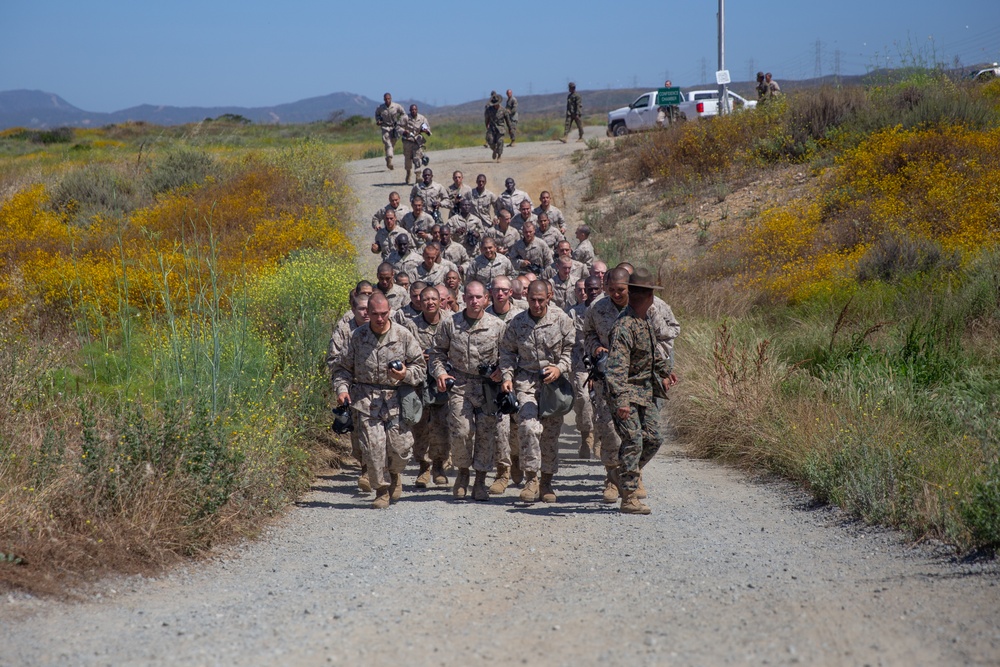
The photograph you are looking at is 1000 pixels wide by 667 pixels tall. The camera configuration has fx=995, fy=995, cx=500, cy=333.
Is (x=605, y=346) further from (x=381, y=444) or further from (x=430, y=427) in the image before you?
(x=381, y=444)

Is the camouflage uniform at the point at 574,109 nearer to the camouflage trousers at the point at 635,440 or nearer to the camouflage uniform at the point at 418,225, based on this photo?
the camouflage uniform at the point at 418,225

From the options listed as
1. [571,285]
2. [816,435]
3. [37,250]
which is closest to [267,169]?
[37,250]

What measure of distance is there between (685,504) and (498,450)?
1.79m

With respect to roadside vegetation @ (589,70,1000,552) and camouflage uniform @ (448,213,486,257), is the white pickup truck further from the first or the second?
camouflage uniform @ (448,213,486,257)

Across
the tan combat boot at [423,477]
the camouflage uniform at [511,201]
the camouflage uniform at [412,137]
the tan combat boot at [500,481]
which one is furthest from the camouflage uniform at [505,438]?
the camouflage uniform at [412,137]

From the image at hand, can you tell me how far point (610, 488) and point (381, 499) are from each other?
2.09 metres

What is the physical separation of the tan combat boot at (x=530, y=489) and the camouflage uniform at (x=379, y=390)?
1.13 m

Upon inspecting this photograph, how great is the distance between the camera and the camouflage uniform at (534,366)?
9.14 metres

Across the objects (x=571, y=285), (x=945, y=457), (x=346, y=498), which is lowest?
(x=346, y=498)

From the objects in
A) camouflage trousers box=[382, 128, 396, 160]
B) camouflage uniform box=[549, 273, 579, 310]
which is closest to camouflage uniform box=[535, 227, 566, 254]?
camouflage uniform box=[549, 273, 579, 310]

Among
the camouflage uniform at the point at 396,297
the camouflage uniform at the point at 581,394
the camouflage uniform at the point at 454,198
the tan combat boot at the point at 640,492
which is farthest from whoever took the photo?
the camouflage uniform at the point at 454,198

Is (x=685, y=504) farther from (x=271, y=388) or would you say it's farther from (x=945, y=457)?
(x=271, y=388)

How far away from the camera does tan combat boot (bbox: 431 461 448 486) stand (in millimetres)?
10188

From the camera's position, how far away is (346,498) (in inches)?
375
